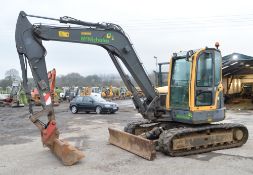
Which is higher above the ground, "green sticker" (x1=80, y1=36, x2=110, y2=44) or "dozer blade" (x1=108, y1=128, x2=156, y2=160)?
"green sticker" (x1=80, y1=36, x2=110, y2=44)

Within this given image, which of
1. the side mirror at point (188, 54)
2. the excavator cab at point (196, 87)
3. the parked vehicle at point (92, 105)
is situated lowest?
the parked vehicle at point (92, 105)

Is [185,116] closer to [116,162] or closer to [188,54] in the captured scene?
[188,54]

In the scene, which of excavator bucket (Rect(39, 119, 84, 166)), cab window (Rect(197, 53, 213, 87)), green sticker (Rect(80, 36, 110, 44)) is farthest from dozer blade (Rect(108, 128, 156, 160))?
green sticker (Rect(80, 36, 110, 44))

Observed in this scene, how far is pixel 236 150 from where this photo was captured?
10.6 meters

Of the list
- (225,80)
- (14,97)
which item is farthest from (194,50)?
(14,97)

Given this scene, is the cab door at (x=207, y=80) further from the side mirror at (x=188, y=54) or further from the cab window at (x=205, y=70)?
the side mirror at (x=188, y=54)

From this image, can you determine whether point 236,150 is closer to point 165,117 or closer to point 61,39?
point 165,117

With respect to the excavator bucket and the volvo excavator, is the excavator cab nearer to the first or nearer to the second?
the volvo excavator

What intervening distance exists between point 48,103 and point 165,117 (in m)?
Result: 3.70

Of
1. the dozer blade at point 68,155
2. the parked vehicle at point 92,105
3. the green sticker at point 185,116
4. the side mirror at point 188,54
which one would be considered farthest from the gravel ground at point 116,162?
Result: the parked vehicle at point 92,105

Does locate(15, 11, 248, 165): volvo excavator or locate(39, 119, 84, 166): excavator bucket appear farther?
locate(15, 11, 248, 165): volvo excavator

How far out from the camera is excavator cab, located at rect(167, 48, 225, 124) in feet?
33.9

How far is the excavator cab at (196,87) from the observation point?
33.9 feet

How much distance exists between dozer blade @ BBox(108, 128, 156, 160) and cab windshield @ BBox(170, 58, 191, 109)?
1.69 m
